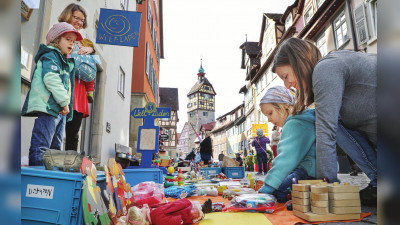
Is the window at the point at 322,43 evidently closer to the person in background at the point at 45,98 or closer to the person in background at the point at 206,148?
the person in background at the point at 206,148

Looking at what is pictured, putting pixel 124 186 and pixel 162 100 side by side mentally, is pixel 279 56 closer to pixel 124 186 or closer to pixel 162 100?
pixel 124 186

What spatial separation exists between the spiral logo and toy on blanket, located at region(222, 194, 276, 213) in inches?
150

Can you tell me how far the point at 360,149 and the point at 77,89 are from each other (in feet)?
9.70

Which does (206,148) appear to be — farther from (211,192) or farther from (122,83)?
(211,192)

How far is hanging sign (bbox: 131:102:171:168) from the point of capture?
214 inches

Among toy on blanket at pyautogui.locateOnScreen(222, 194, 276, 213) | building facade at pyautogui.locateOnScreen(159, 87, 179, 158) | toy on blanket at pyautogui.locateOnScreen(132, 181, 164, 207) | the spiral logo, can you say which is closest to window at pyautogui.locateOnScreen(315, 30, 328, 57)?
the spiral logo

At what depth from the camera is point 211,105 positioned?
64.8m

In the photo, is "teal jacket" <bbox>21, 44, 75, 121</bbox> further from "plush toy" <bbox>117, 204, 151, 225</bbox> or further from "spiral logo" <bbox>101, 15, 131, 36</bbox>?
"spiral logo" <bbox>101, 15, 131, 36</bbox>

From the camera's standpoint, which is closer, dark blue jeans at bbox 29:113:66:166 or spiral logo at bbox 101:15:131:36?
dark blue jeans at bbox 29:113:66:166

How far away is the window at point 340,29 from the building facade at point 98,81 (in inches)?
327

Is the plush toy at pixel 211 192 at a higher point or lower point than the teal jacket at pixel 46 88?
lower

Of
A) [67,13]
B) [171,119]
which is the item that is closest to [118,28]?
[67,13]

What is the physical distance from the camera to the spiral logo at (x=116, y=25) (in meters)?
4.73

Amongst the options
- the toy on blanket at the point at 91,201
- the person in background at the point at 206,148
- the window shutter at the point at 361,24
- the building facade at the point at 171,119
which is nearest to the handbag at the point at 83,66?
the toy on blanket at the point at 91,201
